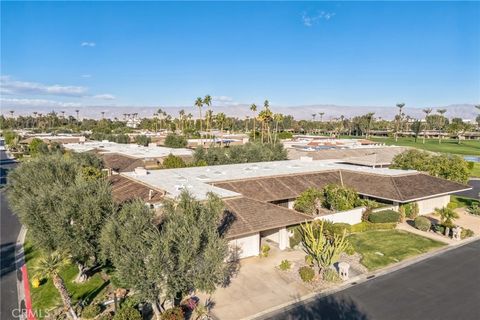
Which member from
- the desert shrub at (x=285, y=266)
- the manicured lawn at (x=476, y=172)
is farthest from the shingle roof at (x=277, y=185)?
the manicured lawn at (x=476, y=172)

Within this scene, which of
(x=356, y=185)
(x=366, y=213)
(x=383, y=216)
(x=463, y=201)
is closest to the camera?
(x=383, y=216)

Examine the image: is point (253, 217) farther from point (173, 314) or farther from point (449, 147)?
point (449, 147)

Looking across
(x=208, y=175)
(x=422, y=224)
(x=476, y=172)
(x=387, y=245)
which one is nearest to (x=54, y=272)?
(x=208, y=175)

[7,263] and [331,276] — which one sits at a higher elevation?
[331,276]

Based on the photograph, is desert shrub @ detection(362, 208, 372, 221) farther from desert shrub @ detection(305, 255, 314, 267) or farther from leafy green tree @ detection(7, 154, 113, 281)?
leafy green tree @ detection(7, 154, 113, 281)

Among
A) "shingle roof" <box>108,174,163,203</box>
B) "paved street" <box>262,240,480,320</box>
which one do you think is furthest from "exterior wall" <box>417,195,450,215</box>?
"shingle roof" <box>108,174,163,203</box>

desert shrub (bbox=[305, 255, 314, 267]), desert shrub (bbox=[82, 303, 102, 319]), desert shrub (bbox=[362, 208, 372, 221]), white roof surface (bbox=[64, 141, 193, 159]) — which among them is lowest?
desert shrub (bbox=[82, 303, 102, 319])
